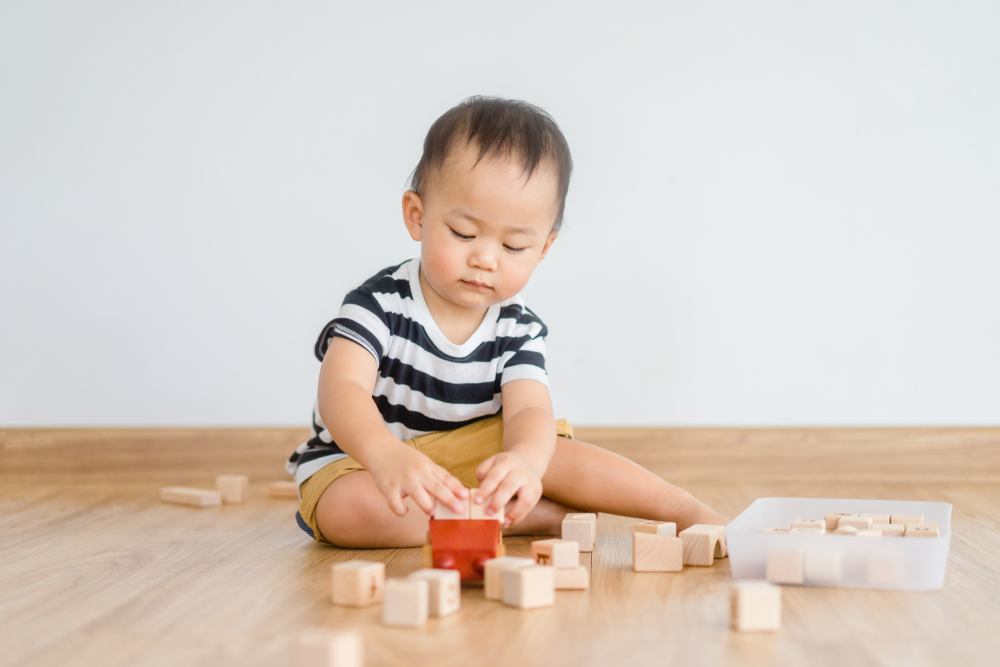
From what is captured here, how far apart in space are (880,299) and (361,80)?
100 cm

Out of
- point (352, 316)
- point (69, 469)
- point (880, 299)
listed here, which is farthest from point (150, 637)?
point (880, 299)

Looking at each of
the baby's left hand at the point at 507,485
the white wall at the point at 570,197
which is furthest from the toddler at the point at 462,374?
the white wall at the point at 570,197

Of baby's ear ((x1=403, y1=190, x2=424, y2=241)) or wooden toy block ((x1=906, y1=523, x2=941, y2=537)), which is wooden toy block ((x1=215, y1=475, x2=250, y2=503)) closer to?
baby's ear ((x1=403, y1=190, x2=424, y2=241))

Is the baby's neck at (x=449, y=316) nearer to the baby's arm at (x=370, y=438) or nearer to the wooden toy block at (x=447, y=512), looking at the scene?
the baby's arm at (x=370, y=438)

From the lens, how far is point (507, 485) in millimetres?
798

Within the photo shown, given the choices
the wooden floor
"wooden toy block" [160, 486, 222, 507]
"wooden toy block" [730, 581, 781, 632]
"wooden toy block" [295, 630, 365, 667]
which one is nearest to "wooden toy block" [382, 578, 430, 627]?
the wooden floor

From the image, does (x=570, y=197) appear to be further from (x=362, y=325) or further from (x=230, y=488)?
(x=230, y=488)

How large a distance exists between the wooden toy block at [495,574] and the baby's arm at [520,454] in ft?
0.18

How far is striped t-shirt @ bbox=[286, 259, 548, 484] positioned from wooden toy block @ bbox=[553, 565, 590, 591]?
0.34m

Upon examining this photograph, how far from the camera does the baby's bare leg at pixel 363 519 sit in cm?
99

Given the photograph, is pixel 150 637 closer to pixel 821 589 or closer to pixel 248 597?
pixel 248 597

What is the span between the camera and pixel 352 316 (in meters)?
1.03

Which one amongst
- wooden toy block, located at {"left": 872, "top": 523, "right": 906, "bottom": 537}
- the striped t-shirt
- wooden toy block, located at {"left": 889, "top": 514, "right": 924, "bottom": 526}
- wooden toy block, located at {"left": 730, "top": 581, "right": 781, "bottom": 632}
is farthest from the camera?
the striped t-shirt

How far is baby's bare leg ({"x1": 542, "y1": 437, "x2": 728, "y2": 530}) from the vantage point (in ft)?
3.53
